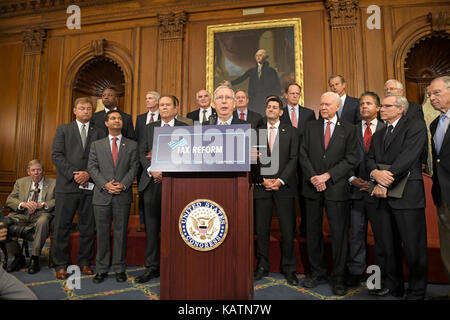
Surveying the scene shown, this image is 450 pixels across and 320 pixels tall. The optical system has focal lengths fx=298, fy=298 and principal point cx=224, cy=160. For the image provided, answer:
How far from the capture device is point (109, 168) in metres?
3.01

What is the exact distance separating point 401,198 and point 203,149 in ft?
5.65

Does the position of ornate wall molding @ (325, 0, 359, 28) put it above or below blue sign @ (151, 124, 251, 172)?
above

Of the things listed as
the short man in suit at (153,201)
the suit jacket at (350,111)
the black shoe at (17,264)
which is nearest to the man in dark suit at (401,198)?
the suit jacket at (350,111)

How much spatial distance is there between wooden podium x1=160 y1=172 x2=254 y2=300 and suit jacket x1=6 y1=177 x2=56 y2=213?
265 cm

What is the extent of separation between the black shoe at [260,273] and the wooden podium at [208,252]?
125 centimetres

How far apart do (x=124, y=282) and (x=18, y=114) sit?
542 cm

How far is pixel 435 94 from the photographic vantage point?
7.70 feet

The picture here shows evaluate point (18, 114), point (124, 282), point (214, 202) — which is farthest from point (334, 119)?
point (18, 114)

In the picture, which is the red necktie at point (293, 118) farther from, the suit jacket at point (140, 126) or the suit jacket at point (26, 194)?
the suit jacket at point (26, 194)

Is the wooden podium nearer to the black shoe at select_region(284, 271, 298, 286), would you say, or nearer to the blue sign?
the blue sign

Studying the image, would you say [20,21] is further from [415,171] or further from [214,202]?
[415,171]

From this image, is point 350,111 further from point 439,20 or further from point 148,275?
point 439,20

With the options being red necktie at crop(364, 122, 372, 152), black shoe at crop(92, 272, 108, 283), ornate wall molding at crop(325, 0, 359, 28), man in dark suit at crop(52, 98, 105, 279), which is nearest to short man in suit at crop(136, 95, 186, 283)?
black shoe at crop(92, 272, 108, 283)

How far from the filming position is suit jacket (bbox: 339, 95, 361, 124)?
339 centimetres
